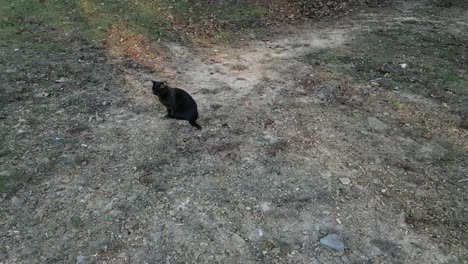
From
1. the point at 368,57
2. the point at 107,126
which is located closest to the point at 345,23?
the point at 368,57

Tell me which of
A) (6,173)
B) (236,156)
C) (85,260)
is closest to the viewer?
(85,260)

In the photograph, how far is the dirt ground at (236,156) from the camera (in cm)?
371

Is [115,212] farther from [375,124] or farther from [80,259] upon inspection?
[375,124]

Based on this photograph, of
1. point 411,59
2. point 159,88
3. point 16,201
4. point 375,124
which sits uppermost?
point 159,88

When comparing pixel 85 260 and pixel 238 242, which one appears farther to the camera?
pixel 238 242

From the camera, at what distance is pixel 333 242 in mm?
3689

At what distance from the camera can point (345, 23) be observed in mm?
9016

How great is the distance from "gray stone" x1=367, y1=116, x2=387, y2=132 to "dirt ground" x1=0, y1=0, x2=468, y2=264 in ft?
0.07

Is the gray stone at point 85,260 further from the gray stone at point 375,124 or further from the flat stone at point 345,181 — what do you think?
the gray stone at point 375,124

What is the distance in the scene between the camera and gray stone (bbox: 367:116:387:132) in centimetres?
534

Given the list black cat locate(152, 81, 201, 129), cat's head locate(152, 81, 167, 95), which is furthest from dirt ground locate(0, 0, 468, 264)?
cat's head locate(152, 81, 167, 95)

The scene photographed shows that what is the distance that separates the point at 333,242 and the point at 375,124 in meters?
2.17

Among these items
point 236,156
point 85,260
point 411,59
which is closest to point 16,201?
point 85,260

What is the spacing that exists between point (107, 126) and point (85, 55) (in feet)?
7.52
